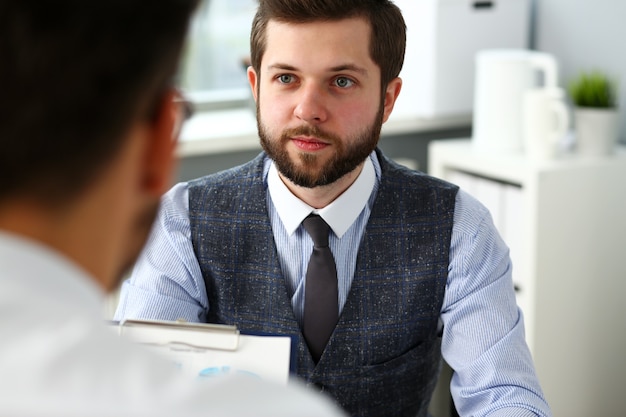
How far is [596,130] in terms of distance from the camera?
2598mm

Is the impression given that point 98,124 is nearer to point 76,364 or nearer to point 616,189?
point 76,364

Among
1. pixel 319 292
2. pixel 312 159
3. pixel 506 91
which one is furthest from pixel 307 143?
pixel 506 91

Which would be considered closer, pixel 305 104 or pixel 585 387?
pixel 305 104

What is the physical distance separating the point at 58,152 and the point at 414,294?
1051 millimetres

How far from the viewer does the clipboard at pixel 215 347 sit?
1133 mm

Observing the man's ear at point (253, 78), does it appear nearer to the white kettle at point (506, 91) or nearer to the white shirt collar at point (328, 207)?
the white shirt collar at point (328, 207)

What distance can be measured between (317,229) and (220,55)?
169 centimetres

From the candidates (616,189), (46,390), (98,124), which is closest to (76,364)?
(46,390)

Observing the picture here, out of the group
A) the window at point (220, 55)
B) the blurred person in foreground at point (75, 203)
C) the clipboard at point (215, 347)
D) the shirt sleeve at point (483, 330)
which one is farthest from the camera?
the window at point (220, 55)

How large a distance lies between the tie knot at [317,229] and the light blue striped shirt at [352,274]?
0.4 inches

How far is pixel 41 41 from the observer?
467mm

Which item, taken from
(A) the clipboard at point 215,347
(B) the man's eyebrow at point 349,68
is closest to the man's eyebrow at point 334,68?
(B) the man's eyebrow at point 349,68

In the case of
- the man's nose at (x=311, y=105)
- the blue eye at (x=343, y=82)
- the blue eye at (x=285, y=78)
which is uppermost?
the blue eye at (x=285, y=78)

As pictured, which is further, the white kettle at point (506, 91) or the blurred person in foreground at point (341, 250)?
the white kettle at point (506, 91)
